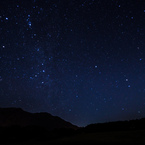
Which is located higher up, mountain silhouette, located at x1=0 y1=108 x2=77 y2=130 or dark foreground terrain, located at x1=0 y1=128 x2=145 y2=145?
dark foreground terrain, located at x1=0 y1=128 x2=145 y2=145

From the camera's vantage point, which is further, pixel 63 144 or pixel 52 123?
pixel 52 123

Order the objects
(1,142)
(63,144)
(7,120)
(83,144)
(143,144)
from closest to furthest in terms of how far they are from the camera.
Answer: (143,144)
(83,144)
(63,144)
(1,142)
(7,120)

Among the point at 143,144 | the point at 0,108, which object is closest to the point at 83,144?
the point at 143,144

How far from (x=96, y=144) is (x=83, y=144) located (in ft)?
3.02

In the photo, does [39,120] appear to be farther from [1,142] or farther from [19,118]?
[1,142]

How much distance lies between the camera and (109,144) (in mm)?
8211

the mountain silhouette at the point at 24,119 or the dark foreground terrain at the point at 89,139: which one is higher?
the dark foreground terrain at the point at 89,139

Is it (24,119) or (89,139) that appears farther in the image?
(24,119)

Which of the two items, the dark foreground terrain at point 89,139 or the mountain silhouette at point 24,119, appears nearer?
the dark foreground terrain at point 89,139

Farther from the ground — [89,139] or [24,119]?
[89,139]

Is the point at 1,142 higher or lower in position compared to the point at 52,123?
higher

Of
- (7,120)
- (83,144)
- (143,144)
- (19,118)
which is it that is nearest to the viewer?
(143,144)

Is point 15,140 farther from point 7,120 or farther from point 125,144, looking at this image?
point 7,120

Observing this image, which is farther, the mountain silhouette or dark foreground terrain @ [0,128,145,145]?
the mountain silhouette
